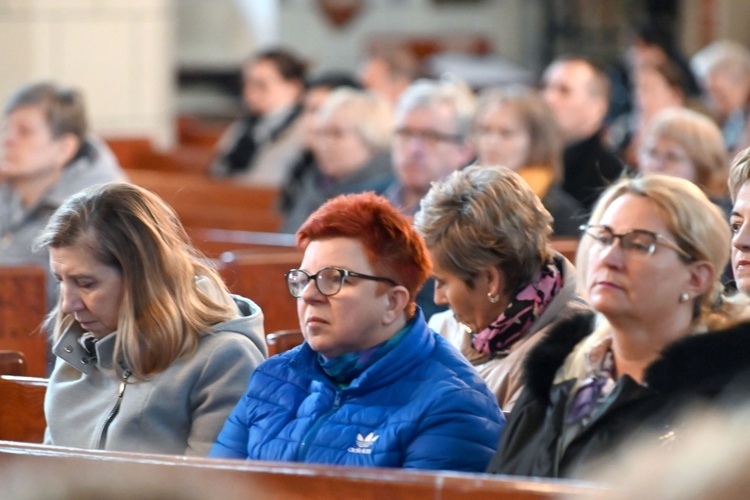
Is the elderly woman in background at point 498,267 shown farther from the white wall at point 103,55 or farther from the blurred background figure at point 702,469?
the white wall at point 103,55

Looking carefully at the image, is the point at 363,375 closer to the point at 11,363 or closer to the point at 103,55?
the point at 11,363

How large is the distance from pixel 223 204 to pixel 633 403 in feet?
17.2

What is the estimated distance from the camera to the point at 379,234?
2238 millimetres

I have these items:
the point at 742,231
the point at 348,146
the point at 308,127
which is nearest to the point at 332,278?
the point at 742,231

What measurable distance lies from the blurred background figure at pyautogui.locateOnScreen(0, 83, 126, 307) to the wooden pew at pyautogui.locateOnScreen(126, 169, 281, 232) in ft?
4.08

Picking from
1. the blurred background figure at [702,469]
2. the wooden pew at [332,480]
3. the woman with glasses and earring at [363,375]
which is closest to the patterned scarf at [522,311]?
the woman with glasses and earring at [363,375]

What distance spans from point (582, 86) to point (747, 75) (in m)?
2.15

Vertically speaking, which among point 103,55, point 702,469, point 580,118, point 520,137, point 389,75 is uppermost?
point 702,469

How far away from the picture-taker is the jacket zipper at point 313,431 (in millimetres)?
2137

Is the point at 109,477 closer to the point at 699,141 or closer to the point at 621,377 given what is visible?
the point at 621,377

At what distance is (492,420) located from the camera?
213 cm

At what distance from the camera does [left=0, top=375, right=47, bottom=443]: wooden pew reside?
2770 mm

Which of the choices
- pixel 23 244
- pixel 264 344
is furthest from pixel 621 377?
pixel 23 244

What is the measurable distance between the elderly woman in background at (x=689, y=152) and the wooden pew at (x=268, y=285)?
1.45m
